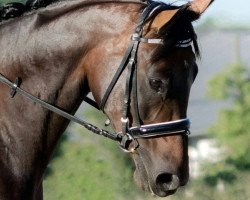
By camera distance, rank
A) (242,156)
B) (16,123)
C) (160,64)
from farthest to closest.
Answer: (242,156)
(16,123)
(160,64)

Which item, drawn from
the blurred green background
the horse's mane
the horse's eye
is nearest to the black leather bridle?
the horse's eye

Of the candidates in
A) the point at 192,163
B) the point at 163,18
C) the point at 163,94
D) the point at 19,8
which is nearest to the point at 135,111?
the point at 163,94

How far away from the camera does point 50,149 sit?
Answer: 4238 mm

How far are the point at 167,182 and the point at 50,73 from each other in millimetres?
862

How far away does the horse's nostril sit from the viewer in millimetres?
3879

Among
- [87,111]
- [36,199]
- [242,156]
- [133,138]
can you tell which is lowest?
[242,156]

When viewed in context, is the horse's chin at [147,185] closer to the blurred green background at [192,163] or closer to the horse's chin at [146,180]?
the horse's chin at [146,180]

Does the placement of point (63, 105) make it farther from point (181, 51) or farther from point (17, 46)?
point (181, 51)

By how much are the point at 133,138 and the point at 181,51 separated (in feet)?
1.63

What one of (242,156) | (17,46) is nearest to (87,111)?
(242,156)

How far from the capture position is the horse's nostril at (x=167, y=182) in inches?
153

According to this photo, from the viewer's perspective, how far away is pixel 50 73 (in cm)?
420

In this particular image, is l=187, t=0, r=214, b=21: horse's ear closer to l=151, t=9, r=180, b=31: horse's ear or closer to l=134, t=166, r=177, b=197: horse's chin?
l=151, t=9, r=180, b=31: horse's ear

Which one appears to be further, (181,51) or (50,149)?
(50,149)
